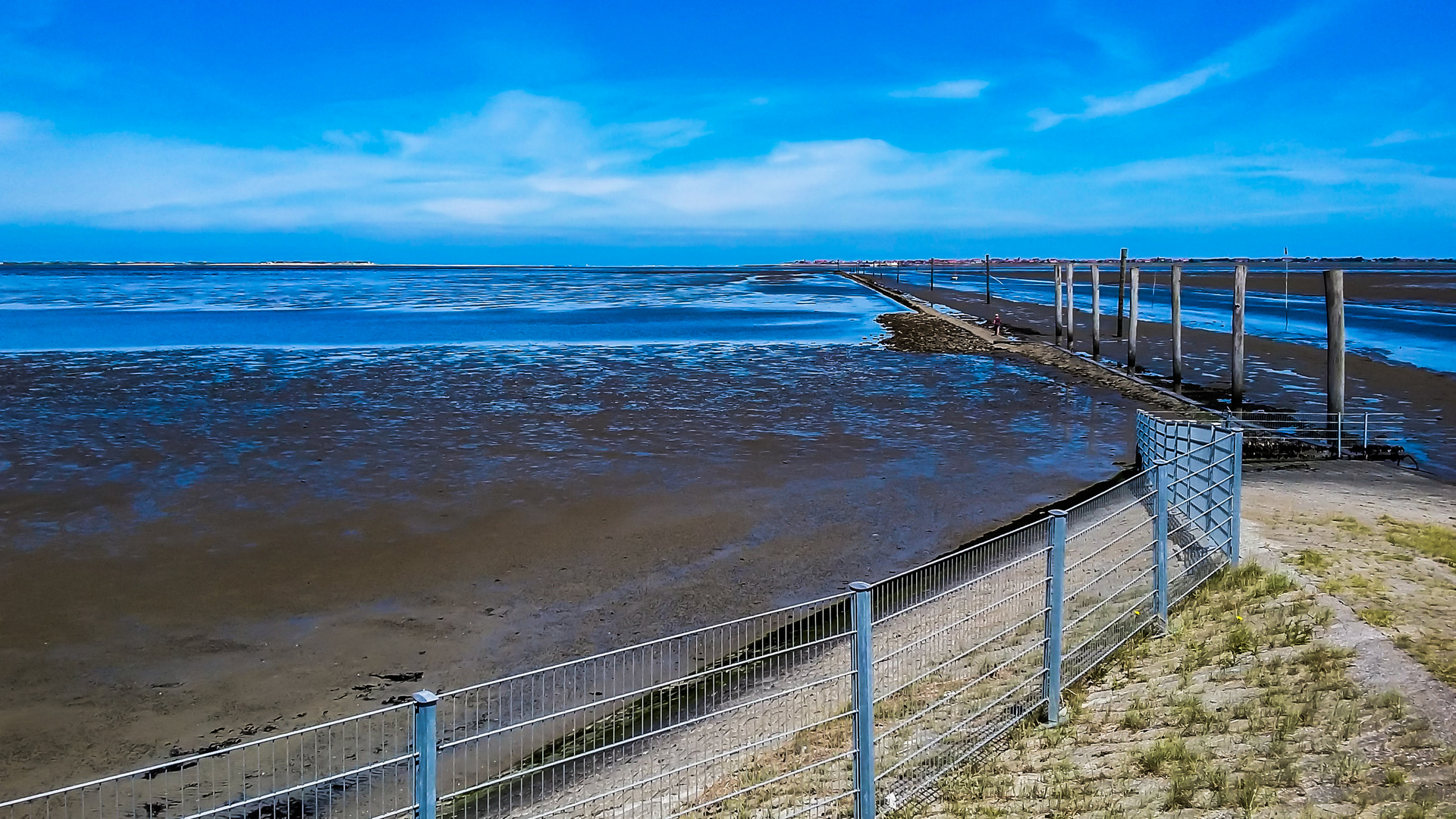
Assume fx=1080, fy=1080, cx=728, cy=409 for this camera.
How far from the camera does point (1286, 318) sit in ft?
177

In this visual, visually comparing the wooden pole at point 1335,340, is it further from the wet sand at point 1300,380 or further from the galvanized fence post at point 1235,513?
the galvanized fence post at point 1235,513

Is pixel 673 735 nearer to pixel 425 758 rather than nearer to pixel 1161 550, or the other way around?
pixel 425 758

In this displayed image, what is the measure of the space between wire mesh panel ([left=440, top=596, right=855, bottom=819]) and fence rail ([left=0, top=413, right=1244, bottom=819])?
0.08 feet

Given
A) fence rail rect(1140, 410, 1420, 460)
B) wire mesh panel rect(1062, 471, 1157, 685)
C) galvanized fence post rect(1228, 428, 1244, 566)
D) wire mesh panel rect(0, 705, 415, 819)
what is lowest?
wire mesh panel rect(0, 705, 415, 819)

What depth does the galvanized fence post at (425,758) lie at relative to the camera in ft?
13.6

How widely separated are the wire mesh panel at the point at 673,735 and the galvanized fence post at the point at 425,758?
3.16 feet

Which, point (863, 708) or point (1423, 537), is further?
point (1423, 537)

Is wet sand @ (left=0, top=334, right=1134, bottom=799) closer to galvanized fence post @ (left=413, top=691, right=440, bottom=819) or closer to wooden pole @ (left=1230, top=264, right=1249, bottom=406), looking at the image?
wooden pole @ (left=1230, top=264, right=1249, bottom=406)

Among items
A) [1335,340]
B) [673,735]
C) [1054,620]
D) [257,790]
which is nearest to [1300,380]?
[1335,340]

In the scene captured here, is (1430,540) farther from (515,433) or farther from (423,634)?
(515,433)

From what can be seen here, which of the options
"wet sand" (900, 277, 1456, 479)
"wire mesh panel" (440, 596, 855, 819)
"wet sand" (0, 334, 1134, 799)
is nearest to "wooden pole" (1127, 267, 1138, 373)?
"wet sand" (900, 277, 1456, 479)

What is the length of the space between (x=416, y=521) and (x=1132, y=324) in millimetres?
26243

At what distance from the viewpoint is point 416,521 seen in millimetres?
13828

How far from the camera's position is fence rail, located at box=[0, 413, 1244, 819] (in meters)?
6.13
